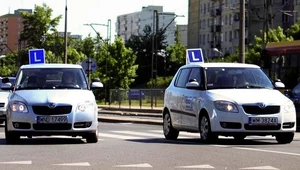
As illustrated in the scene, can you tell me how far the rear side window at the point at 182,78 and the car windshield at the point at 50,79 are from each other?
2329mm

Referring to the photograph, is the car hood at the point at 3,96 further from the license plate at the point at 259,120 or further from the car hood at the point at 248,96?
the license plate at the point at 259,120

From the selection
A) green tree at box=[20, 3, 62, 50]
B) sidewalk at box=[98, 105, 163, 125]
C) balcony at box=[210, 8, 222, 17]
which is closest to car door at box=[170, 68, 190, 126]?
sidewalk at box=[98, 105, 163, 125]

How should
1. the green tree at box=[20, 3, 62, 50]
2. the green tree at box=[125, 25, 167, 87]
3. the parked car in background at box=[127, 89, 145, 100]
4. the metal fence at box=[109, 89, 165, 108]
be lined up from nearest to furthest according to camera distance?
the metal fence at box=[109, 89, 165, 108], the parked car in background at box=[127, 89, 145, 100], the green tree at box=[20, 3, 62, 50], the green tree at box=[125, 25, 167, 87]

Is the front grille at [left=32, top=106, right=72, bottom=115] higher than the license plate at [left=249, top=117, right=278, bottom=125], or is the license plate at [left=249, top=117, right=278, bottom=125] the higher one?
the front grille at [left=32, top=106, right=72, bottom=115]

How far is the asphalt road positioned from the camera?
1238 centimetres

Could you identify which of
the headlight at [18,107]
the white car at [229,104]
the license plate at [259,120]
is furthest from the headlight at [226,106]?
the headlight at [18,107]

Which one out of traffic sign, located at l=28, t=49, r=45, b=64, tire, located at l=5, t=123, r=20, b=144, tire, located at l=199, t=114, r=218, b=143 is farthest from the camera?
traffic sign, located at l=28, t=49, r=45, b=64

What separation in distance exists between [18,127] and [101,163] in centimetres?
426

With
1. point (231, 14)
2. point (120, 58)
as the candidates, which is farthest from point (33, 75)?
point (231, 14)

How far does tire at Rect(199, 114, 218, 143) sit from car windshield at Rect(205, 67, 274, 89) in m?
0.73

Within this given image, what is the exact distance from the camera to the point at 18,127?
1648cm

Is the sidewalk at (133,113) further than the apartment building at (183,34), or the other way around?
the apartment building at (183,34)

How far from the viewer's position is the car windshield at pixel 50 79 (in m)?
17.5

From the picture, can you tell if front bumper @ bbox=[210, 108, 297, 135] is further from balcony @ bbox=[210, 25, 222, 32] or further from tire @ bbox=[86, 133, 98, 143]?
balcony @ bbox=[210, 25, 222, 32]
